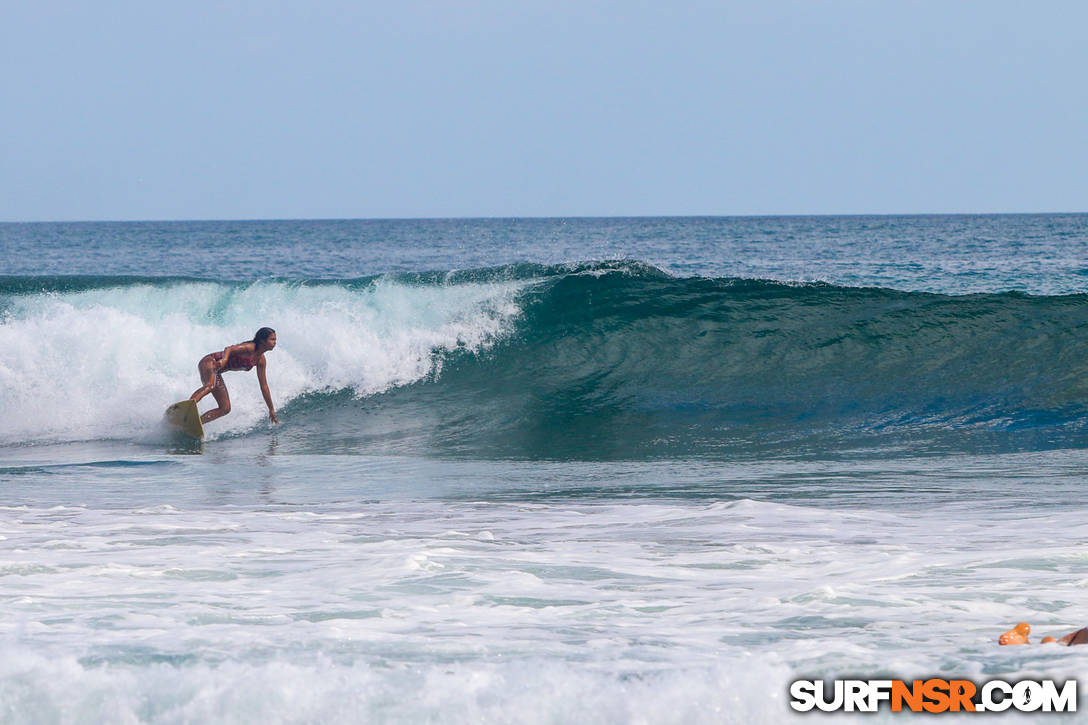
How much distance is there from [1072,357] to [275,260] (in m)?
36.8

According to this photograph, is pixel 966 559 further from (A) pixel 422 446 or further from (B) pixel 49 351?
(B) pixel 49 351

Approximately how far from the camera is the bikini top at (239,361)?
36.1ft

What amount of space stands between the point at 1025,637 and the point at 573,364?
10382 millimetres

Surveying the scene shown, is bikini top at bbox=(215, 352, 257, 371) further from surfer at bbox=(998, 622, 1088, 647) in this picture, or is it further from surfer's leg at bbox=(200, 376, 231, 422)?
surfer at bbox=(998, 622, 1088, 647)

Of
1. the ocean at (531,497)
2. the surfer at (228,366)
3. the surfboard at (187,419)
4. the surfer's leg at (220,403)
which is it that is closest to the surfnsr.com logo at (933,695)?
the ocean at (531,497)

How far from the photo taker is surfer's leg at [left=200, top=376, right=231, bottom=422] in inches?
417

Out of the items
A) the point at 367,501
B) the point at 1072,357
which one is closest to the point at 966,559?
the point at 367,501

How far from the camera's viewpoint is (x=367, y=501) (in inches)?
271

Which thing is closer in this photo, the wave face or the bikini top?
the wave face

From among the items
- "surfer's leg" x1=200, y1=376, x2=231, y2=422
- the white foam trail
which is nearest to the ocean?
the white foam trail

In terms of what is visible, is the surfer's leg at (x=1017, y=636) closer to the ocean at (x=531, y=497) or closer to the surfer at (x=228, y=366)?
the ocean at (x=531, y=497)

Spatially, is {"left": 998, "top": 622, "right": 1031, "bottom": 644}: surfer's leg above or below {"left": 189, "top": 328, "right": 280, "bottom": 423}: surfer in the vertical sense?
below

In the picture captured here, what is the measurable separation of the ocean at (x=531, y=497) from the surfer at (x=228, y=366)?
0.83 ft

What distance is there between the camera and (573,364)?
13859 mm
